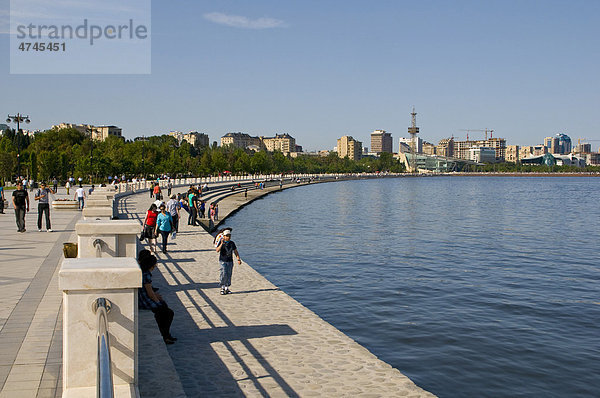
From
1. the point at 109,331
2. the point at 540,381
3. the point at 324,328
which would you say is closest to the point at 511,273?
the point at 540,381

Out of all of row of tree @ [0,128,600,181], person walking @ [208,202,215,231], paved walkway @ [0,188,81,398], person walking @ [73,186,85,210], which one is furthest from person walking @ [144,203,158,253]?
row of tree @ [0,128,600,181]

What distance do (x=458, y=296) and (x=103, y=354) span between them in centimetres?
1552

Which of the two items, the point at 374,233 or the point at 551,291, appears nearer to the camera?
the point at 551,291

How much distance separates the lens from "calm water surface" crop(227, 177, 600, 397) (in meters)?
11.0

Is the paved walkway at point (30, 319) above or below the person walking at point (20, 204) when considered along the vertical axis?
below

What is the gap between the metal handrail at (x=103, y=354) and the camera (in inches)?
106

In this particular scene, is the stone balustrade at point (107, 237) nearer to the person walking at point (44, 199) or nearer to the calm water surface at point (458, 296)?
the calm water surface at point (458, 296)

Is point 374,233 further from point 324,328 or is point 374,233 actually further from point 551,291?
point 324,328

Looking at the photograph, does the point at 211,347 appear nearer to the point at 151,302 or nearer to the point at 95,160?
the point at 151,302

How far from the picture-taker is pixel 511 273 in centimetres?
2152

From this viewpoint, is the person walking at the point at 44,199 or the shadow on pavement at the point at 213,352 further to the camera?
the person walking at the point at 44,199

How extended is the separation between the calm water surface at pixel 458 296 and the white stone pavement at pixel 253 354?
6.99 feet

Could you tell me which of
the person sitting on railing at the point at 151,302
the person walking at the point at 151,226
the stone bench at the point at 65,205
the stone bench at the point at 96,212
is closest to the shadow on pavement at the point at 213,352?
the person sitting on railing at the point at 151,302

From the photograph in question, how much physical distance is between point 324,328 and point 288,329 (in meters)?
0.68
